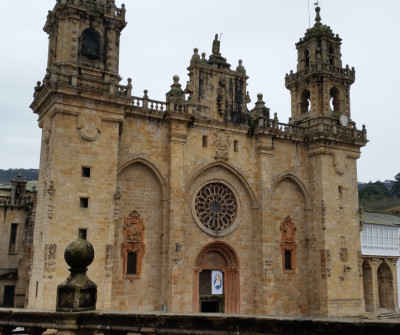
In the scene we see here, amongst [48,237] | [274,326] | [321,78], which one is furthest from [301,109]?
[274,326]

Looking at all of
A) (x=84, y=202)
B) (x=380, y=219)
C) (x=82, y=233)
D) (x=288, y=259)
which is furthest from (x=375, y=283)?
(x=84, y=202)

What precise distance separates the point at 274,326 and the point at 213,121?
22917mm

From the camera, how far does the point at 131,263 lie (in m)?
25.8

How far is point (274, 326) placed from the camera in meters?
7.29

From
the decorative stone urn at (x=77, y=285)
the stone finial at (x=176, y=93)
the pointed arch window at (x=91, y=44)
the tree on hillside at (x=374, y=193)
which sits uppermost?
the tree on hillside at (x=374, y=193)

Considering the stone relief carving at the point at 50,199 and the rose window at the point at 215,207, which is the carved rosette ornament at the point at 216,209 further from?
the stone relief carving at the point at 50,199

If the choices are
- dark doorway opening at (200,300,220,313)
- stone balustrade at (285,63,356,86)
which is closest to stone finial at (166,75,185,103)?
stone balustrade at (285,63,356,86)

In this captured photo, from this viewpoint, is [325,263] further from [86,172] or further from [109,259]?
[86,172]

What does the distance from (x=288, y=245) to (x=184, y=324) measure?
24.4m

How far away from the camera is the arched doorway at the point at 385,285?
41.9 meters

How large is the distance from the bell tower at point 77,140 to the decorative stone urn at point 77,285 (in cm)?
1451

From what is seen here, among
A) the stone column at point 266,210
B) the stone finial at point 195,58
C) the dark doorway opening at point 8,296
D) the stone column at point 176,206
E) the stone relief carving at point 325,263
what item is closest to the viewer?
the stone column at point 176,206

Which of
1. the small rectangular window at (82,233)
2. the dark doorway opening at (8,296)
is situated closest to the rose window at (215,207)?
the small rectangular window at (82,233)

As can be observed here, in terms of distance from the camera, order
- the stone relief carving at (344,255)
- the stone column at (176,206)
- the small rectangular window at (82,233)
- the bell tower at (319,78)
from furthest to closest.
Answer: the bell tower at (319,78) → the stone relief carving at (344,255) → the stone column at (176,206) → the small rectangular window at (82,233)
